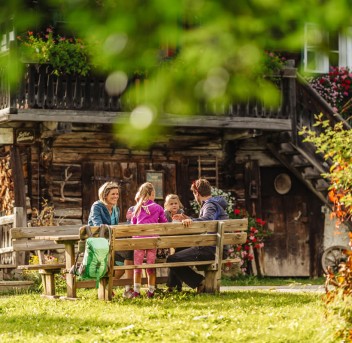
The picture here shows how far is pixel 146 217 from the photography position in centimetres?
1287

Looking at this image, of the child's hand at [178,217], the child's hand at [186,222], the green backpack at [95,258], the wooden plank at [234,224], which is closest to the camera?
the green backpack at [95,258]

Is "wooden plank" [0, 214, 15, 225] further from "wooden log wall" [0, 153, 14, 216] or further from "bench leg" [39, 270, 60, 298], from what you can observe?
"bench leg" [39, 270, 60, 298]

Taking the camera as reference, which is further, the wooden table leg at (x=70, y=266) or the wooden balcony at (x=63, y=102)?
the wooden balcony at (x=63, y=102)

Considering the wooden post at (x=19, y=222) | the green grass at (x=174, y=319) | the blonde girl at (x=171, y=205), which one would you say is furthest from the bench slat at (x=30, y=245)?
the wooden post at (x=19, y=222)

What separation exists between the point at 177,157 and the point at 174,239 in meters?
7.14

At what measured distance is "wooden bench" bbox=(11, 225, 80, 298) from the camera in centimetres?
1325

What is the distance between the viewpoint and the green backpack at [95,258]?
38.4ft

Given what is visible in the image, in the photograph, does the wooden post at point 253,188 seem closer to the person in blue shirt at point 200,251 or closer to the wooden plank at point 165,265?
the person in blue shirt at point 200,251

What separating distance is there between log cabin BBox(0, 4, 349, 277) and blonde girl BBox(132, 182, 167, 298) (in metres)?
4.35

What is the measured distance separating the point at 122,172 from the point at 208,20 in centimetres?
1455

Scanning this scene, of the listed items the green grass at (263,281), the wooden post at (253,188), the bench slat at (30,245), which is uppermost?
the wooden post at (253,188)

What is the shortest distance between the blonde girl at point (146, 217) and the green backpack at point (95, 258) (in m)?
0.62

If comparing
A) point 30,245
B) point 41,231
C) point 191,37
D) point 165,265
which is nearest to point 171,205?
point 165,265

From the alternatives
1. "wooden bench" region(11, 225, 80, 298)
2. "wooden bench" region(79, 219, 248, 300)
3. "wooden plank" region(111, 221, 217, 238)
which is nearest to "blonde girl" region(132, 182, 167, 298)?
"wooden bench" region(79, 219, 248, 300)
